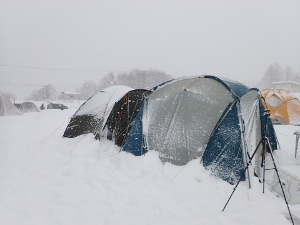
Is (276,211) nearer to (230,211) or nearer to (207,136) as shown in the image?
(230,211)

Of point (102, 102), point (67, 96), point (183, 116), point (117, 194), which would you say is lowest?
point (67, 96)

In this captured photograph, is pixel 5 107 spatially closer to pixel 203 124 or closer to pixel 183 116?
pixel 183 116

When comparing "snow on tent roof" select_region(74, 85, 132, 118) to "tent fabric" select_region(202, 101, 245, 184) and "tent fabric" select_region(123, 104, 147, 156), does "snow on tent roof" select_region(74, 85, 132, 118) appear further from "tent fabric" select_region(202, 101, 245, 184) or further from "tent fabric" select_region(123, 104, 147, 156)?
"tent fabric" select_region(202, 101, 245, 184)

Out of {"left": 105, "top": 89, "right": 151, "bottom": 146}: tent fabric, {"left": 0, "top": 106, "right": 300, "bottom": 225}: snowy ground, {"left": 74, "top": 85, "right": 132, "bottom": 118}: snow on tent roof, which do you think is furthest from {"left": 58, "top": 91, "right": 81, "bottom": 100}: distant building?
{"left": 0, "top": 106, "right": 300, "bottom": 225}: snowy ground

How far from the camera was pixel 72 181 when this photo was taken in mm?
5961

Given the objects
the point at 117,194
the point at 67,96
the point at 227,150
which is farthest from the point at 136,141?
the point at 67,96

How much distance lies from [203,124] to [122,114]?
117 inches

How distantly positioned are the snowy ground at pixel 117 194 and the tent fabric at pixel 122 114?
949 mm

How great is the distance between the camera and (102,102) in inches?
382

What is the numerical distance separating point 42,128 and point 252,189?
32.0 feet

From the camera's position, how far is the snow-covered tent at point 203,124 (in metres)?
6.25

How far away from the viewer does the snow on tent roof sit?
935 centimetres

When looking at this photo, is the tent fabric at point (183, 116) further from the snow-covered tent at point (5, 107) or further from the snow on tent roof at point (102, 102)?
the snow-covered tent at point (5, 107)

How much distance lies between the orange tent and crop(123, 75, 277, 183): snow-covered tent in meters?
11.4
